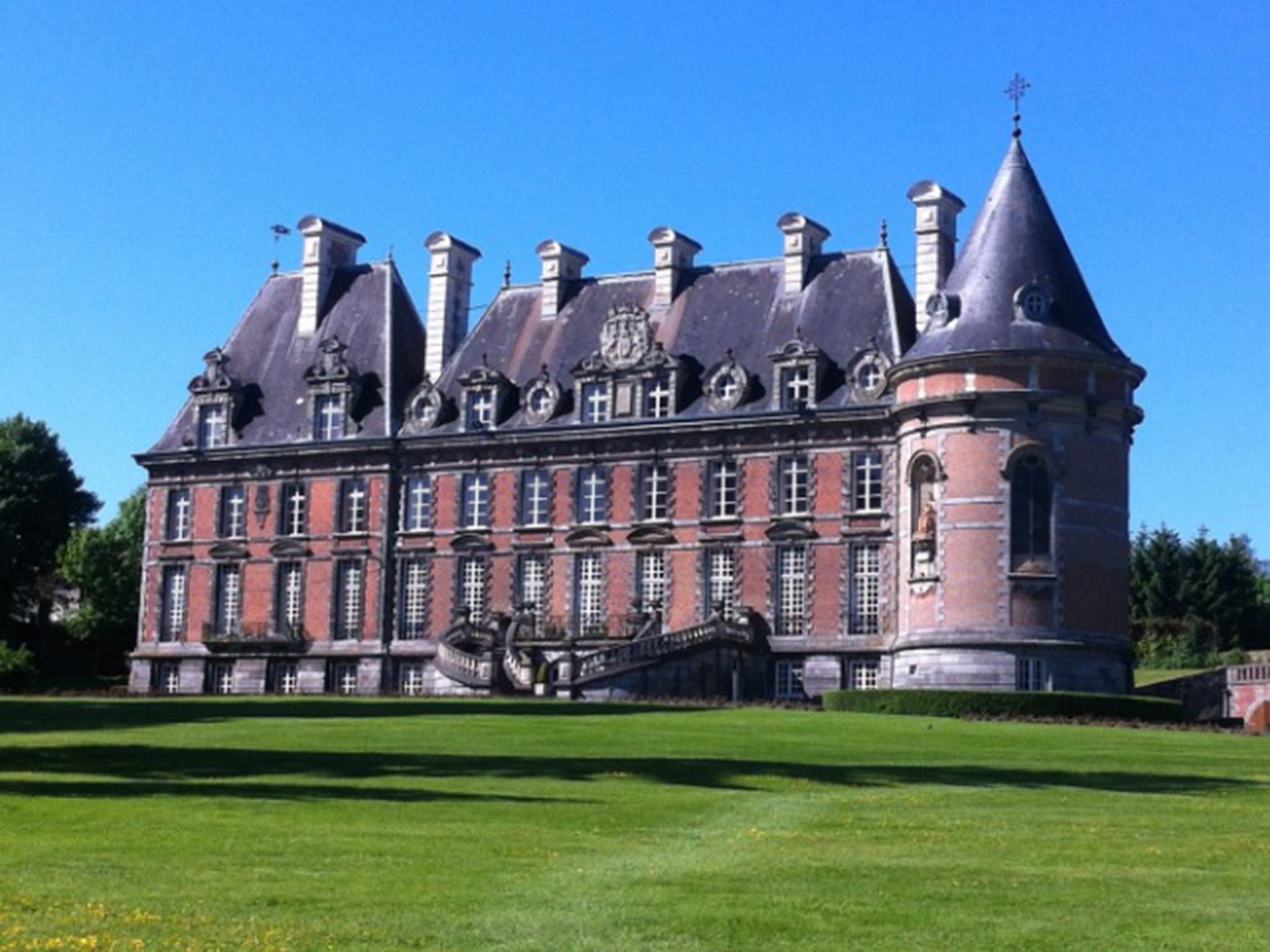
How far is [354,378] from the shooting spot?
70.1m

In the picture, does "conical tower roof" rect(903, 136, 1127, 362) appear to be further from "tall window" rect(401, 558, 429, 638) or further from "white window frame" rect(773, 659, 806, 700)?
"tall window" rect(401, 558, 429, 638)

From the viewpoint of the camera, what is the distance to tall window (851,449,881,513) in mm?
60031

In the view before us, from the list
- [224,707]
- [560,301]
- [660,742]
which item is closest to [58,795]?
[660,742]

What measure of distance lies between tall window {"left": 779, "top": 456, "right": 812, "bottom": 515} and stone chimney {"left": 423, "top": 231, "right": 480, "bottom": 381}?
49.1 ft

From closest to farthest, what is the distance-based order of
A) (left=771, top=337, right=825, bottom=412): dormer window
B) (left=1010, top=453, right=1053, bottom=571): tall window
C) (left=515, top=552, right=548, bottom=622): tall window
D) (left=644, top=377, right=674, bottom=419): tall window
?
(left=1010, top=453, right=1053, bottom=571): tall window
(left=771, top=337, right=825, bottom=412): dormer window
(left=644, top=377, right=674, bottom=419): tall window
(left=515, top=552, right=548, bottom=622): tall window

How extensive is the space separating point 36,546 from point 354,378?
1028 inches

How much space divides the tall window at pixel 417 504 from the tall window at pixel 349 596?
2.28m

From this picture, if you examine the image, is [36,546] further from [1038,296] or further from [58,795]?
[58,795]

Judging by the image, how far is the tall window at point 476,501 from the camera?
6719 centimetres

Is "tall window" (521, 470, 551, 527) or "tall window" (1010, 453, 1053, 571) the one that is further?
"tall window" (521, 470, 551, 527)

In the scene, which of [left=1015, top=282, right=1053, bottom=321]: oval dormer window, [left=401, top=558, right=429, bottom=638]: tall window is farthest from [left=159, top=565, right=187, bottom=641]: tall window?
[left=1015, top=282, right=1053, bottom=321]: oval dormer window

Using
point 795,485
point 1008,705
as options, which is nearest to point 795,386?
point 795,485

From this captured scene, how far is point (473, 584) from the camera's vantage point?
67.1 m

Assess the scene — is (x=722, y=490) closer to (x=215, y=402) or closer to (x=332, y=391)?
(x=332, y=391)
